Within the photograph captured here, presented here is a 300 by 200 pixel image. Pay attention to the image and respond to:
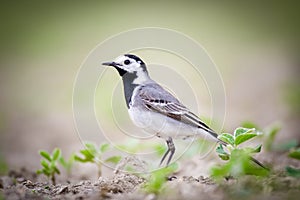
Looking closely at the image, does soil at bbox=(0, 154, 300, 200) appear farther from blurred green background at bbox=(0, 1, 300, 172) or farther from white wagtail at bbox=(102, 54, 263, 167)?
blurred green background at bbox=(0, 1, 300, 172)

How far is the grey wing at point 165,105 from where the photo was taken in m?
5.45

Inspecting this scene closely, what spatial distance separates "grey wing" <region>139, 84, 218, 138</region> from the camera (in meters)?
5.45

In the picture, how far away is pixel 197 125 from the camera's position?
5340 millimetres

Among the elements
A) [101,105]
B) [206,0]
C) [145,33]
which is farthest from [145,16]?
[145,33]

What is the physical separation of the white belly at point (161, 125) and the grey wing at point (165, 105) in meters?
0.06

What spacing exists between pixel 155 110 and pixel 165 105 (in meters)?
0.13

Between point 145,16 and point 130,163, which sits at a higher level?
point 145,16

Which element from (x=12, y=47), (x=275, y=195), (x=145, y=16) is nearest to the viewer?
(x=275, y=195)

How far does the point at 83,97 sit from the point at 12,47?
27.5 ft

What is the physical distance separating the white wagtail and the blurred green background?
2.14m

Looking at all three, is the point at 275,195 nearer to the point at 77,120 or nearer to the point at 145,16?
the point at 77,120

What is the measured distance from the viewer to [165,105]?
18.3 feet

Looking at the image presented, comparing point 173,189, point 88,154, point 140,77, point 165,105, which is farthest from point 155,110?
point 173,189

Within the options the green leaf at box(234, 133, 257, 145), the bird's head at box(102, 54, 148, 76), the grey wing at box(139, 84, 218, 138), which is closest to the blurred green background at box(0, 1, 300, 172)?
the bird's head at box(102, 54, 148, 76)
